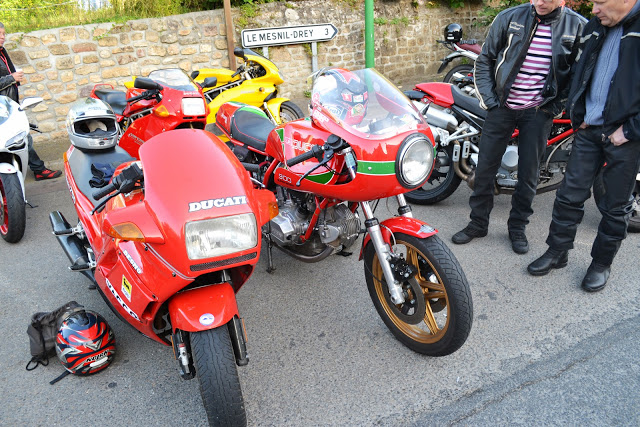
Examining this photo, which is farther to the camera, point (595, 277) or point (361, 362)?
point (595, 277)

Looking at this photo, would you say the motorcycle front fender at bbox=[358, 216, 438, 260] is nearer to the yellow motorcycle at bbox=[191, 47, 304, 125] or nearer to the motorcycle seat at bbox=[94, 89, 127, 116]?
the yellow motorcycle at bbox=[191, 47, 304, 125]

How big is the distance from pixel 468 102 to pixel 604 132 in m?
1.56

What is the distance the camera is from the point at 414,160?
2398 millimetres

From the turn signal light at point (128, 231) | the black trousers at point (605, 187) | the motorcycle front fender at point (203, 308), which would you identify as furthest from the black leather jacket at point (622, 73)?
the turn signal light at point (128, 231)

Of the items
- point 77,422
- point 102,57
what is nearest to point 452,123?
point 77,422

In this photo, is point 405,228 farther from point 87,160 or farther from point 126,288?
point 87,160

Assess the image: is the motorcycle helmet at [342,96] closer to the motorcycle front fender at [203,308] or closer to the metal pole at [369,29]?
the motorcycle front fender at [203,308]

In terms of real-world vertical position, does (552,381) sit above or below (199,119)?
below

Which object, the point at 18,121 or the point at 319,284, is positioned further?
the point at 18,121

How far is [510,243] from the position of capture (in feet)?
13.2

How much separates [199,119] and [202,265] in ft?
9.57

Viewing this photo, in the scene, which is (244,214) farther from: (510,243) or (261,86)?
(261,86)

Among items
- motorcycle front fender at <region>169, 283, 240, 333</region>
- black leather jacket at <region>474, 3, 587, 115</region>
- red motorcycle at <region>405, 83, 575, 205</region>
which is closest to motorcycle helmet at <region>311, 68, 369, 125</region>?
motorcycle front fender at <region>169, 283, 240, 333</region>

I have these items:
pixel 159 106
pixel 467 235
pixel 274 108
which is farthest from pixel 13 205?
pixel 467 235
